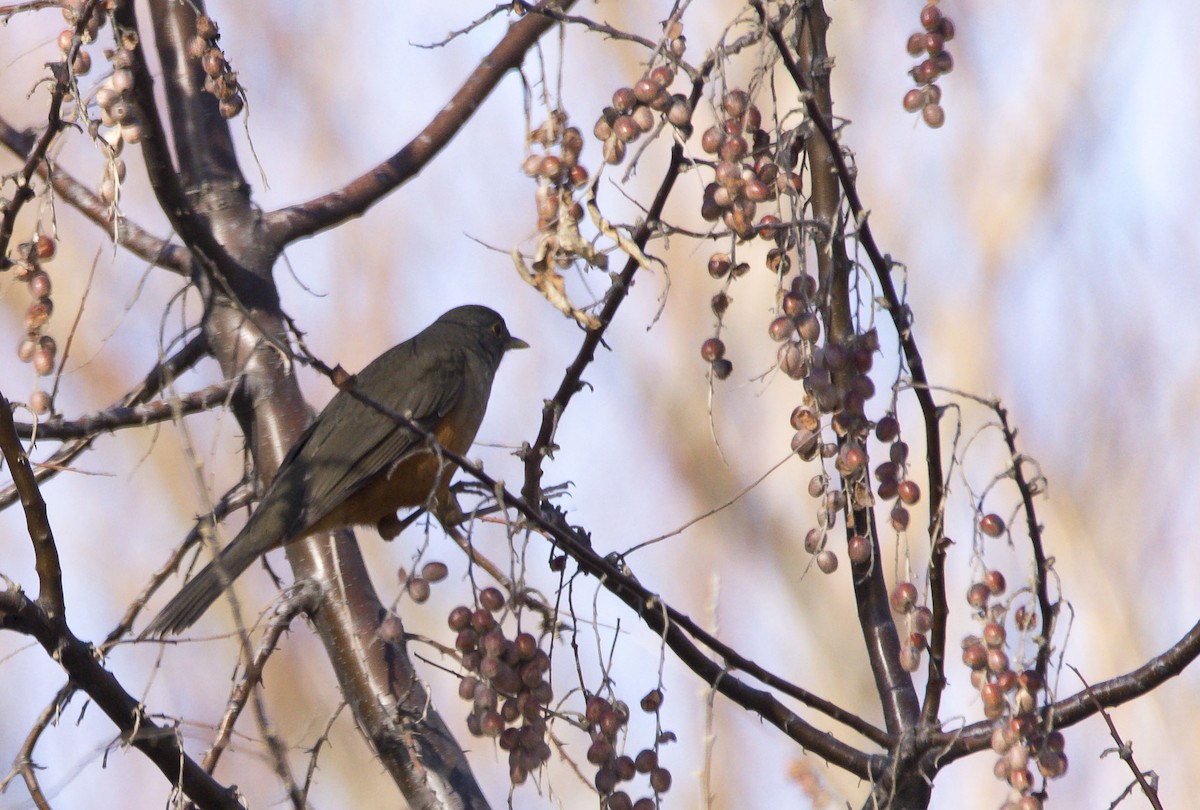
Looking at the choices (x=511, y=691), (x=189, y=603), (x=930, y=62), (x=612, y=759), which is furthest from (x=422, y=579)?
(x=189, y=603)

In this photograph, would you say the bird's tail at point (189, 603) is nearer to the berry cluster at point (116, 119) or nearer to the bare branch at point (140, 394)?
the bare branch at point (140, 394)

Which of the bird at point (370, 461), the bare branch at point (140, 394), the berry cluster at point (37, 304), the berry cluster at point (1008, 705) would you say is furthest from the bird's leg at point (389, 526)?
the berry cluster at point (1008, 705)

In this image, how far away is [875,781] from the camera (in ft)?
9.35

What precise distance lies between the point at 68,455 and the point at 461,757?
54.1 inches

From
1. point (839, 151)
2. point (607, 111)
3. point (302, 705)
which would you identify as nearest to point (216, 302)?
point (607, 111)

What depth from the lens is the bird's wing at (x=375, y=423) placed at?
14.8ft

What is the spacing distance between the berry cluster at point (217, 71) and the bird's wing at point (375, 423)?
3.97 ft

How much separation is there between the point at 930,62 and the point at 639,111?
0.64 meters

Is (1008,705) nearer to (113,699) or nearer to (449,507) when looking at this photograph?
(113,699)

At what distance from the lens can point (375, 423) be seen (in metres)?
4.96

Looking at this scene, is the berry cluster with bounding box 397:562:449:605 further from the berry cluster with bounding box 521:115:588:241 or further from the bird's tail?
the bird's tail

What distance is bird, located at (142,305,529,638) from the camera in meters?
4.23

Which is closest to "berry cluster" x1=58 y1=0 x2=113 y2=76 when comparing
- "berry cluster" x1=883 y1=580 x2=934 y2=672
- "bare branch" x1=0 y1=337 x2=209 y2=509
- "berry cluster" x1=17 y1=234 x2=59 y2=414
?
"berry cluster" x1=17 y1=234 x2=59 y2=414

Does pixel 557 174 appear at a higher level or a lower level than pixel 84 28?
lower
